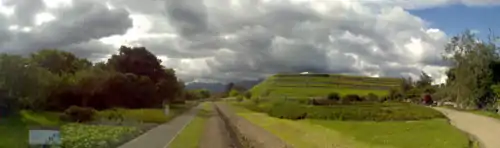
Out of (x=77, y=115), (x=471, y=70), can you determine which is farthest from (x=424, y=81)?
(x=77, y=115)

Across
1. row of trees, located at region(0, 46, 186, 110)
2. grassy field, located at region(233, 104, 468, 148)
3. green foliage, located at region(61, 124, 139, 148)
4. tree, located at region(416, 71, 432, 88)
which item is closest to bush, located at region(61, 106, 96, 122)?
row of trees, located at region(0, 46, 186, 110)

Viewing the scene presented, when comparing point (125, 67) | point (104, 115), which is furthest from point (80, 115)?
point (125, 67)

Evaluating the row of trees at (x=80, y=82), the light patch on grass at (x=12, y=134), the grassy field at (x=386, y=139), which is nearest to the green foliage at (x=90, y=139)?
the light patch on grass at (x=12, y=134)

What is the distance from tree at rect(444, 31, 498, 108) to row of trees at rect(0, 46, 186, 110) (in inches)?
1579

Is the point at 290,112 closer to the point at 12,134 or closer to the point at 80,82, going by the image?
the point at 80,82

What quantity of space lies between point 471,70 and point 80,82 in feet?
154

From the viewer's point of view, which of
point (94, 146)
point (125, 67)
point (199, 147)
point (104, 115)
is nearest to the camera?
point (94, 146)

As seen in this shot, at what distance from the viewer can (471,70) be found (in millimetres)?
78625

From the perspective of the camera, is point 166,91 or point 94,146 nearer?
point 94,146

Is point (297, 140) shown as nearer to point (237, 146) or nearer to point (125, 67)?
point (237, 146)

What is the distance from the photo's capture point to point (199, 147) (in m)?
32.2

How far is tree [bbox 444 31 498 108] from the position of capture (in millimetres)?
73625

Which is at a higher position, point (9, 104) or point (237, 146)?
point (9, 104)

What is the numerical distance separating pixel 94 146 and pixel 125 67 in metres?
66.1
